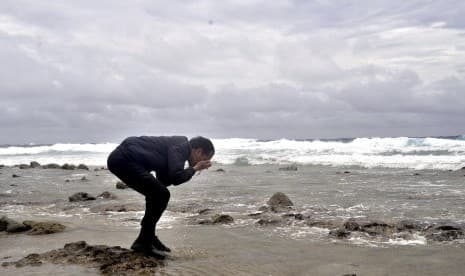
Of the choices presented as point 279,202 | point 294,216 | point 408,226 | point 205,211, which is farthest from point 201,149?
point 279,202

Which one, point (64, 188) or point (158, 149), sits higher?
point (158, 149)

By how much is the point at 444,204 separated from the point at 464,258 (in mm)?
4542

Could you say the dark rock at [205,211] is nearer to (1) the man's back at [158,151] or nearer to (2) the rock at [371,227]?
(2) the rock at [371,227]

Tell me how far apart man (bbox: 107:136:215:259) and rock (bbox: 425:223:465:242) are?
3303 mm

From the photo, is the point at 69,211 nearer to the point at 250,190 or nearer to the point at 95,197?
the point at 95,197

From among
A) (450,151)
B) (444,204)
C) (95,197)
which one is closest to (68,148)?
(450,151)

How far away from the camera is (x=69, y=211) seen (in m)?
10.2

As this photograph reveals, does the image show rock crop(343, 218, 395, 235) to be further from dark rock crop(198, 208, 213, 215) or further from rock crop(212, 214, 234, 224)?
dark rock crop(198, 208, 213, 215)

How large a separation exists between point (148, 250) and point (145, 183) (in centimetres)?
77

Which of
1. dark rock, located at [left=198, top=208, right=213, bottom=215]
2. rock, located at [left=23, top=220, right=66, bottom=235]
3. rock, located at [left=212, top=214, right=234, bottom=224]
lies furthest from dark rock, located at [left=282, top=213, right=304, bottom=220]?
rock, located at [left=23, top=220, right=66, bottom=235]

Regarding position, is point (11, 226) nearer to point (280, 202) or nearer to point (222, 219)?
point (222, 219)

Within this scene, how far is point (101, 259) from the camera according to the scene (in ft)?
18.0

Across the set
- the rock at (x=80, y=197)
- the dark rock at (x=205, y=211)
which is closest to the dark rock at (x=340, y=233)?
the dark rock at (x=205, y=211)

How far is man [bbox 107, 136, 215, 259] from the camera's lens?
18.3ft
